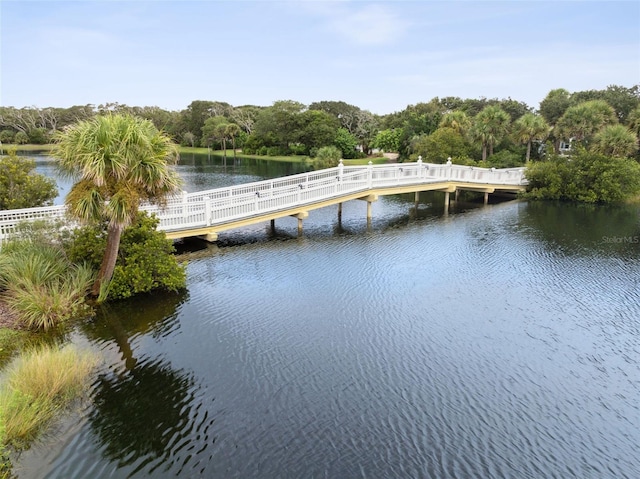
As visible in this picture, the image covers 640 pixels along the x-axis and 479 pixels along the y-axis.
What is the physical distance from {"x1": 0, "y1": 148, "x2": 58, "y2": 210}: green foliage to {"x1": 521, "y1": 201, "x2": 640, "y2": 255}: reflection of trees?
1998 centimetres

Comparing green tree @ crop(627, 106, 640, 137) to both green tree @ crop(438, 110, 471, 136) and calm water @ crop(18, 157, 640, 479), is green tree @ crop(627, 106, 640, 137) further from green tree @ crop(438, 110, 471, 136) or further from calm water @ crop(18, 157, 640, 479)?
calm water @ crop(18, 157, 640, 479)

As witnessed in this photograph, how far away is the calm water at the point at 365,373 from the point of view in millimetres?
6762

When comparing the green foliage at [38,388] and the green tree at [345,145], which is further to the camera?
the green tree at [345,145]

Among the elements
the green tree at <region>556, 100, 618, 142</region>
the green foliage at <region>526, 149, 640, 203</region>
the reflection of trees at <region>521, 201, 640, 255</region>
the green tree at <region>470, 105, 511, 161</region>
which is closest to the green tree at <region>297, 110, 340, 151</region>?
the green tree at <region>470, 105, 511, 161</region>

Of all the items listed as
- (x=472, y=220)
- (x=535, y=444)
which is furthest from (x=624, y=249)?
(x=535, y=444)

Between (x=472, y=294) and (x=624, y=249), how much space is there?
31.2 ft

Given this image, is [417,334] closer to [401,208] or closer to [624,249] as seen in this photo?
[624,249]

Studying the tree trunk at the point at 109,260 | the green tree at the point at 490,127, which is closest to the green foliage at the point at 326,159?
the green tree at the point at 490,127

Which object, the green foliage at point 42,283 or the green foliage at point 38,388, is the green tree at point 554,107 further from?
the green foliage at point 38,388

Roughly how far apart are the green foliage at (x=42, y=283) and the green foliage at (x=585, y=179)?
27893 mm

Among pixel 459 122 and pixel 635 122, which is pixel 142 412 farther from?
pixel 459 122

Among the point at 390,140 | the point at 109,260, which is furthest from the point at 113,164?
the point at 390,140

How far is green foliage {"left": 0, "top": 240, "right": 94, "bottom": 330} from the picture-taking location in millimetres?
10586

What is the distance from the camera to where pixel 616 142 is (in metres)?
31.9
